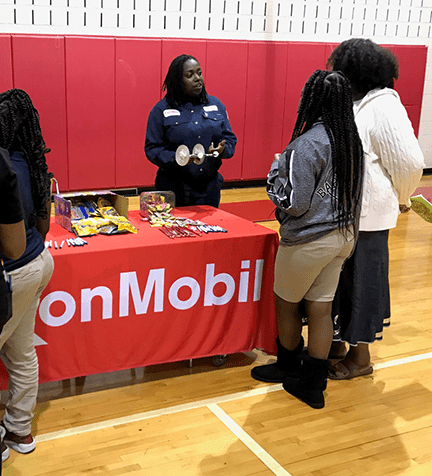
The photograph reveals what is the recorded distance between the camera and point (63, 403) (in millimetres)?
2854

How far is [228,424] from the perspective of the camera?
8.96ft

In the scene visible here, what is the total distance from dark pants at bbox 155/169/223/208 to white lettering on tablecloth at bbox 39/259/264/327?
0.84m

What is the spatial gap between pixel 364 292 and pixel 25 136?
176 centimetres

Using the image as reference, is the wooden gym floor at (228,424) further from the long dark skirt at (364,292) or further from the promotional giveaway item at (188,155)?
the promotional giveaway item at (188,155)

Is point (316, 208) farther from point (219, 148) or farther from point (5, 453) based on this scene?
point (5, 453)

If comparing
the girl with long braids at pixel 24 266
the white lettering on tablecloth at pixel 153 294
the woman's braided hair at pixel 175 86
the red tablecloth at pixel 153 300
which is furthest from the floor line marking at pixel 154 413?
the woman's braided hair at pixel 175 86

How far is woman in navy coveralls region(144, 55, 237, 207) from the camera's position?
3631mm

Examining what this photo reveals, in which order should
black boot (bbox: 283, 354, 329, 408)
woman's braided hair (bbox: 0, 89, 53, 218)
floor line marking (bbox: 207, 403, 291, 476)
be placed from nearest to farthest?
woman's braided hair (bbox: 0, 89, 53, 218), floor line marking (bbox: 207, 403, 291, 476), black boot (bbox: 283, 354, 329, 408)

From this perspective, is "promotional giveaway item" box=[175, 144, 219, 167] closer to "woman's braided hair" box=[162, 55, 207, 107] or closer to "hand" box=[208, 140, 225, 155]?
"hand" box=[208, 140, 225, 155]

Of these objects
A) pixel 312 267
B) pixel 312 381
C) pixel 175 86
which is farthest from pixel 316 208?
pixel 175 86

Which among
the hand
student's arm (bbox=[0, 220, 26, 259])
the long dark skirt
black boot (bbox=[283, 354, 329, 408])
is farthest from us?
the hand

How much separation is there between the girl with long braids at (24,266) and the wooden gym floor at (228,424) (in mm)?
148

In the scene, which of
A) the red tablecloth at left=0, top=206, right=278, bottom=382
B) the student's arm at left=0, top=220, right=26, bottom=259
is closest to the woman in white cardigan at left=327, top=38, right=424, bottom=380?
the red tablecloth at left=0, top=206, right=278, bottom=382

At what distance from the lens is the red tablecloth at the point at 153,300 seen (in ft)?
9.04
